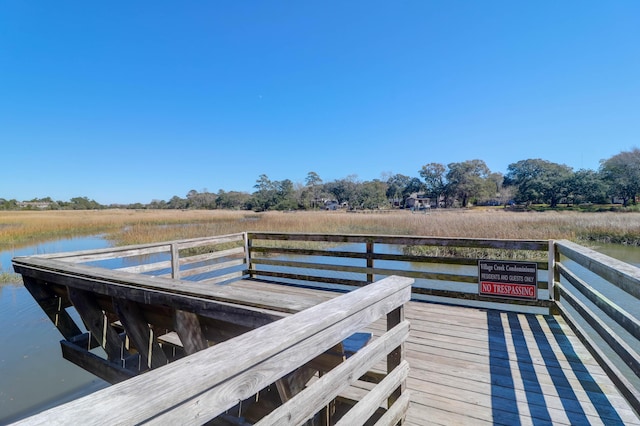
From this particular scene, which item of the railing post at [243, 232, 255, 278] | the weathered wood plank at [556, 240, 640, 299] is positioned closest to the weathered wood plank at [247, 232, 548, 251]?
the weathered wood plank at [556, 240, 640, 299]

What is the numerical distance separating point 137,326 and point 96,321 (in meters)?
0.75

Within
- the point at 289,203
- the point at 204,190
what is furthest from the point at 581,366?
the point at 204,190

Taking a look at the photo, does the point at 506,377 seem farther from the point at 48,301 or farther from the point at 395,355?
the point at 48,301

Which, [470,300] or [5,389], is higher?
[470,300]

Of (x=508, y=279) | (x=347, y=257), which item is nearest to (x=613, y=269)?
(x=508, y=279)

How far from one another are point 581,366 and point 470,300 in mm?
1794

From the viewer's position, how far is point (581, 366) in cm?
275

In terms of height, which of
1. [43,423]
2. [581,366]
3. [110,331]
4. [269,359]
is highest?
[43,423]

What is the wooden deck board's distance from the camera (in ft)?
7.06

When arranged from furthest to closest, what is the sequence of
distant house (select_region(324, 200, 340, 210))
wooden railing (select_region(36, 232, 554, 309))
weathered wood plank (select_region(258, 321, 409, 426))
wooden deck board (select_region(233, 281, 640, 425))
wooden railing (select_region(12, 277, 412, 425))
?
distant house (select_region(324, 200, 340, 210)) < wooden railing (select_region(36, 232, 554, 309)) < wooden deck board (select_region(233, 281, 640, 425)) < weathered wood plank (select_region(258, 321, 409, 426)) < wooden railing (select_region(12, 277, 412, 425))

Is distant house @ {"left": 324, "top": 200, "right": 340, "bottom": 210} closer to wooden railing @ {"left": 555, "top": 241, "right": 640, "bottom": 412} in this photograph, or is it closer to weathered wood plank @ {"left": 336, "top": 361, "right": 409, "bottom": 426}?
wooden railing @ {"left": 555, "top": 241, "right": 640, "bottom": 412}

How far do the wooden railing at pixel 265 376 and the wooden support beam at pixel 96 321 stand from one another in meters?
1.61

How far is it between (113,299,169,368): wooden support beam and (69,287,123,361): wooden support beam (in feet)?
1.95

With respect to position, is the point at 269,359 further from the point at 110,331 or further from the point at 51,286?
the point at 51,286
